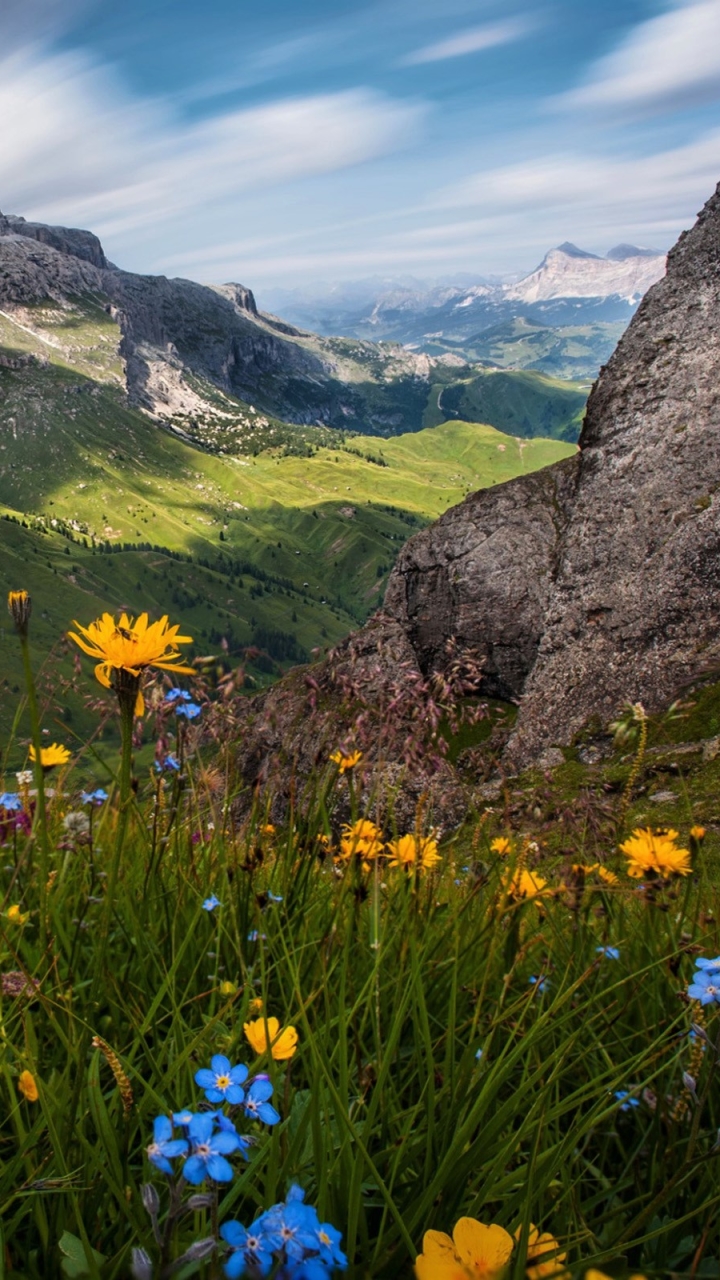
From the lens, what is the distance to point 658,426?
32.5 meters

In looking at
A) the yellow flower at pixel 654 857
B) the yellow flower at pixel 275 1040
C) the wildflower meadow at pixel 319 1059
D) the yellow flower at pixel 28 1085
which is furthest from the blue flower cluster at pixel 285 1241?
the yellow flower at pixel 654 857

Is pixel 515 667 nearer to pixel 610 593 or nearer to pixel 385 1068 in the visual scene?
pixel 610 593

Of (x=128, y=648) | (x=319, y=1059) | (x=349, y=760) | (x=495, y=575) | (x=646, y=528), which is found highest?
(x=646, y=528)

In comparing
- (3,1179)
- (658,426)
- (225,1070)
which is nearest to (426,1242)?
(225,1070)

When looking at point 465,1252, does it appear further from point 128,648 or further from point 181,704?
point 181,704

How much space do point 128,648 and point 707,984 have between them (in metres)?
2.13

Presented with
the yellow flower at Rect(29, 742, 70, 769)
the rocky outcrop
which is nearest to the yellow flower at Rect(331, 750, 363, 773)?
the yellow flower at Rect(29, 742, 70, 769)

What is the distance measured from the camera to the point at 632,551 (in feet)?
99.9

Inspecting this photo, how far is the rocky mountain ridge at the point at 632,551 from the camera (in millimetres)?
27906

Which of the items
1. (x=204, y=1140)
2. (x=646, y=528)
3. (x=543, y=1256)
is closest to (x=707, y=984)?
(x=543, y=1256)

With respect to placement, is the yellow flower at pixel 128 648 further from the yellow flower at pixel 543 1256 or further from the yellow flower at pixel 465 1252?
the yellow flower at pixel 543 1256

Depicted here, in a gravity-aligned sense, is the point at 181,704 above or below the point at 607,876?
above

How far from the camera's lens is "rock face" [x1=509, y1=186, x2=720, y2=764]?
2791 cm

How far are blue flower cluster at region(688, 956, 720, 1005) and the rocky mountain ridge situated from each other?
20.4 m
